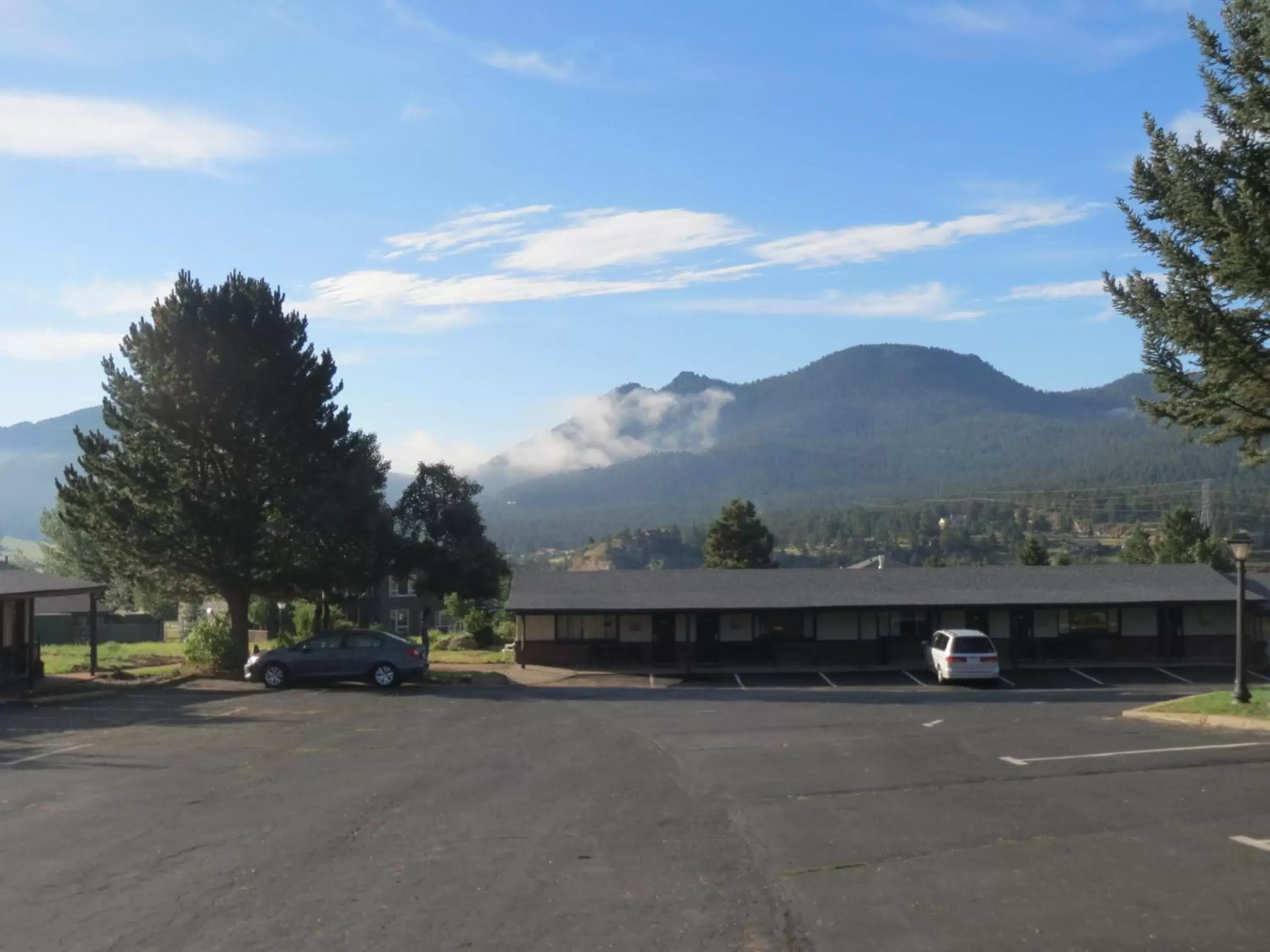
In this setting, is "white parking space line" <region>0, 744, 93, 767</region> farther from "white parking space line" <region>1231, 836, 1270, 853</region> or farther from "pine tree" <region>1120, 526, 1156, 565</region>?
"pine tree" <region>1120, 526, 1156, 565</region>

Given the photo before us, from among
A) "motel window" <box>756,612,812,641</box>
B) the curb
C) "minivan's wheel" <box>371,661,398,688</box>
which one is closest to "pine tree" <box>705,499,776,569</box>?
"motel window" <box>756,612,812,641</box>

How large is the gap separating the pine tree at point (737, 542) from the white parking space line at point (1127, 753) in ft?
181

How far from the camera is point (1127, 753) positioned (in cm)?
1588

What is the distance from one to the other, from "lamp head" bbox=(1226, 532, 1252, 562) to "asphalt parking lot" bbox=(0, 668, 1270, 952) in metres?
3.99

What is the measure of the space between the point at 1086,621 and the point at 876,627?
23.4ft

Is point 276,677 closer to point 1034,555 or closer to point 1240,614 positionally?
point 1240,614

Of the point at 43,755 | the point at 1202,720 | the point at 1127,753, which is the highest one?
the point at 1127,753

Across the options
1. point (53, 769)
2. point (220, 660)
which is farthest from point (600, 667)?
point (53, 769)

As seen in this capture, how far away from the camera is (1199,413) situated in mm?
16344

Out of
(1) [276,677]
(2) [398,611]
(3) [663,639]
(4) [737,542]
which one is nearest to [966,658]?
(3) [663,639]

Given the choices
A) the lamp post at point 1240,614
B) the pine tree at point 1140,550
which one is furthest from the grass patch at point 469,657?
the pine tree at point 1140,550

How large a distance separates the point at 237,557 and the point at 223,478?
247cm

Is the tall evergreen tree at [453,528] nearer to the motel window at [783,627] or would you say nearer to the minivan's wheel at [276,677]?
the motel window at [783,627]

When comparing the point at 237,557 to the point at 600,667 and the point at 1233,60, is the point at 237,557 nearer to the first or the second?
the point at 600,667
